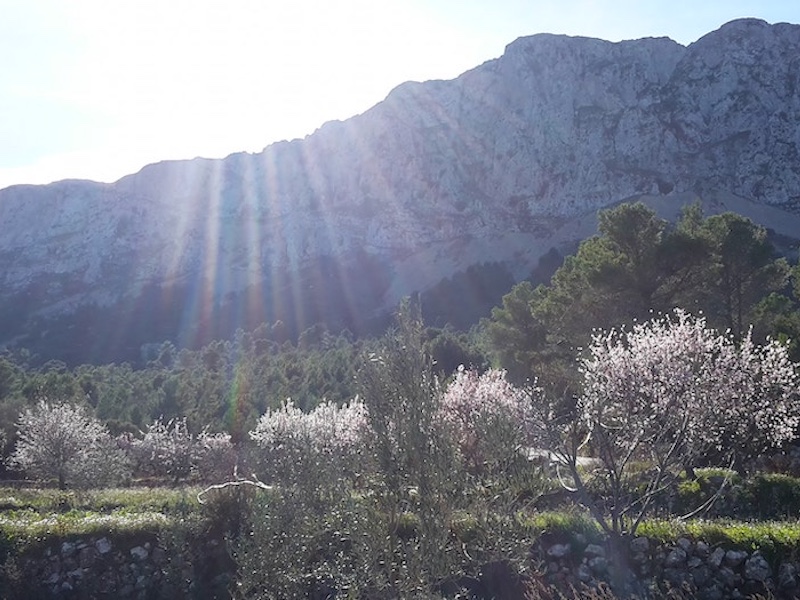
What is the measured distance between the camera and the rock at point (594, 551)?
12.2 metres

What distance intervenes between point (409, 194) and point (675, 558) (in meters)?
115

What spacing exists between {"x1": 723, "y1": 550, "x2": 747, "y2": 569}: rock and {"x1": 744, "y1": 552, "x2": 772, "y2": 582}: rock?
0.09 meters

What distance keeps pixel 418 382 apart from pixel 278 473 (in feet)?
9.95

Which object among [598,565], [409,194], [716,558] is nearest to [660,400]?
[716,558]

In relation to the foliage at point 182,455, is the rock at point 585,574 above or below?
above

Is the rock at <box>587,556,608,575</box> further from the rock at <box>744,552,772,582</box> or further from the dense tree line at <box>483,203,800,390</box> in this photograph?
the dense tree line at <box>483,203,800,390</box>

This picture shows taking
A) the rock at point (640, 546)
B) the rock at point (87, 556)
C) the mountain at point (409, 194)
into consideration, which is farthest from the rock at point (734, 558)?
the mountain at point (409, 194)

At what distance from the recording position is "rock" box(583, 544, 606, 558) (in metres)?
12.2

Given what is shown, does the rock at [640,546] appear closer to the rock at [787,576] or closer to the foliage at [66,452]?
the rock at [787,576]

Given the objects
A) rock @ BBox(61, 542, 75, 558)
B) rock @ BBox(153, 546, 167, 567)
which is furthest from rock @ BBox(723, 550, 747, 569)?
rock @ BBox(61, 542, 75, 558)

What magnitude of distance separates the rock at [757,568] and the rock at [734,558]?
0.09 m

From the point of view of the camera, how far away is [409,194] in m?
124

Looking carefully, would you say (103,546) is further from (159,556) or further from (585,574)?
(585,574)

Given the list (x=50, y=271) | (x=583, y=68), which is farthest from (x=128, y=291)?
(x=583, y=68)
